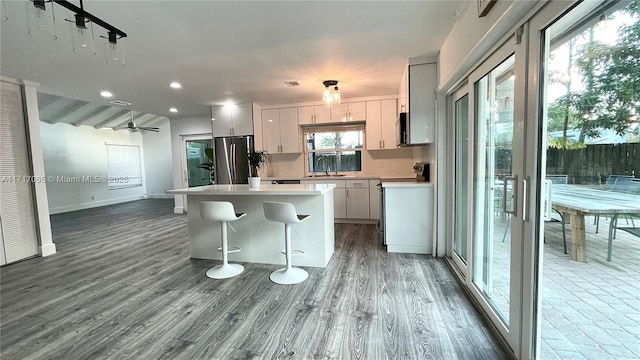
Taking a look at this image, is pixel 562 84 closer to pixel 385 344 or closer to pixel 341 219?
pixel 385 344

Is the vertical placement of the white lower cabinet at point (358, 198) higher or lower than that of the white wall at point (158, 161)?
lower

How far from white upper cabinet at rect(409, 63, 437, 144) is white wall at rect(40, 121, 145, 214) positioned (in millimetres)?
9417

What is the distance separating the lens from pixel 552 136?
1.40m

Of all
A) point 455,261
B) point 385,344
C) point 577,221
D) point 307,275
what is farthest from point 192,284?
point 577,221

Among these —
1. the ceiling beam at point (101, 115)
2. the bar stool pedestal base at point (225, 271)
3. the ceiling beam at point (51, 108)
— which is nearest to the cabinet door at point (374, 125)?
the bar stool pedestal base at point (225, 271)

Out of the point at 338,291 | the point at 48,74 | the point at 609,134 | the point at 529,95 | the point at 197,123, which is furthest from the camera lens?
the point at 197,123

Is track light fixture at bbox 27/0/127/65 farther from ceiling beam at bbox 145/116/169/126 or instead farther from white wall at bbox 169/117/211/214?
ceiling beam at bbox 145/116/169/126

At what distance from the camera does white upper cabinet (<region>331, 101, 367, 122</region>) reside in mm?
5207

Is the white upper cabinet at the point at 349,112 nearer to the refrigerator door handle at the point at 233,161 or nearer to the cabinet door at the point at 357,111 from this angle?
the cabinet door at the point at 357,111

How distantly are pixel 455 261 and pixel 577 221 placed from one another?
1.88 m

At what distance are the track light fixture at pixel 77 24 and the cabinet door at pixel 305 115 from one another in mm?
3018

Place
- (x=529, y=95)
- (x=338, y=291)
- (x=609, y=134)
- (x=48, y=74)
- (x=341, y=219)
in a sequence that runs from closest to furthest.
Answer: (x=609, y=134) < (x=529, y=95) < (x=338, y=291) < (x=48, y=74) < (x=341, y=219)

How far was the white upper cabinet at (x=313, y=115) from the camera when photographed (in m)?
5.34

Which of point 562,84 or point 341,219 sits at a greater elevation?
point 562,84
